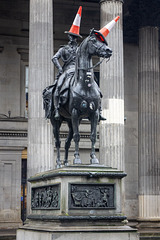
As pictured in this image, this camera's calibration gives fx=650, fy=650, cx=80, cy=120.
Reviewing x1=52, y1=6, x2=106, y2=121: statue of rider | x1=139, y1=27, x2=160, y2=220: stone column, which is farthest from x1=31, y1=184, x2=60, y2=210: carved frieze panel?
x1=139, y1=27, x2=160, y2=220: stone column

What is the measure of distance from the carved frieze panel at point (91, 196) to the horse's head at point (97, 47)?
3.49 m

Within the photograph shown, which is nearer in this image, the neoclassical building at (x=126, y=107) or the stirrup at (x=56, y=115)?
the stirrup at (x=56, y=115)

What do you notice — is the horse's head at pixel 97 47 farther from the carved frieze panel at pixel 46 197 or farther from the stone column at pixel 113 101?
the stone column at pixel 113 101

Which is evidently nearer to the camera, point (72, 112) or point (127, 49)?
point (72, 112)

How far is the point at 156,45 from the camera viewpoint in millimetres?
45156

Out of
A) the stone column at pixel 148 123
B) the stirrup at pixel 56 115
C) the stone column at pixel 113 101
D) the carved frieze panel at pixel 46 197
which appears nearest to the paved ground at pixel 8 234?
the stone column at pixel 113 101

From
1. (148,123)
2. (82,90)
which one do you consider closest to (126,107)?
(148,123)

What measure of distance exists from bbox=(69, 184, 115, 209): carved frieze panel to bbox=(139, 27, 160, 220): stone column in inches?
1056

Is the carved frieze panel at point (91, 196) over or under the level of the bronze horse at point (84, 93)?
under

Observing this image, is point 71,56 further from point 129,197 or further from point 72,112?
point 129,197

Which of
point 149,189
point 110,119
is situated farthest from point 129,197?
point 110,119

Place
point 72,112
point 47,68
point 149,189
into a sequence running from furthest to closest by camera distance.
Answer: point 149,189, point 47,68, point 72,112

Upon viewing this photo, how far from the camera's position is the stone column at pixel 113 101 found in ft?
117

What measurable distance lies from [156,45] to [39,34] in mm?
12977
